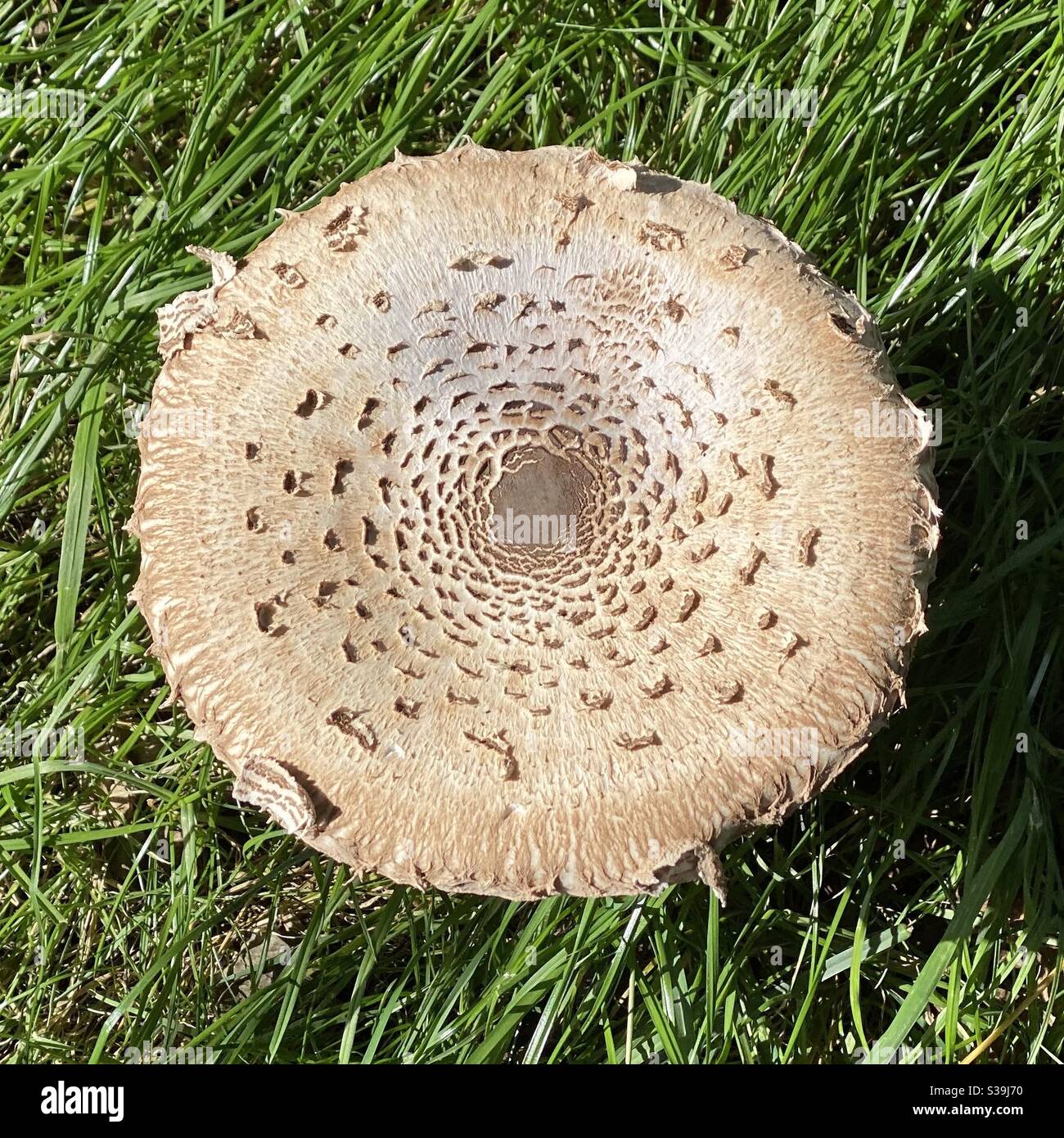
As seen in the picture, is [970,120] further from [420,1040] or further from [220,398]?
[420,1040]

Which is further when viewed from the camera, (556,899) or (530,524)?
(556,899)

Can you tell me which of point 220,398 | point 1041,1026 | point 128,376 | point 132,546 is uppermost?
point 220,398

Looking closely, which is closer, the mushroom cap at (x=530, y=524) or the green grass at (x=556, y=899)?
the mushroom cap at (x=530, y=524)

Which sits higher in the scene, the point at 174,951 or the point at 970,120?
the point at 970,120

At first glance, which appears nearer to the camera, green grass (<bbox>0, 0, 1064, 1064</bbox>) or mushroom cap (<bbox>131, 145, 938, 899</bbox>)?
mushroom cap (<bbox>131, 145, 938, 899</bbox>)
